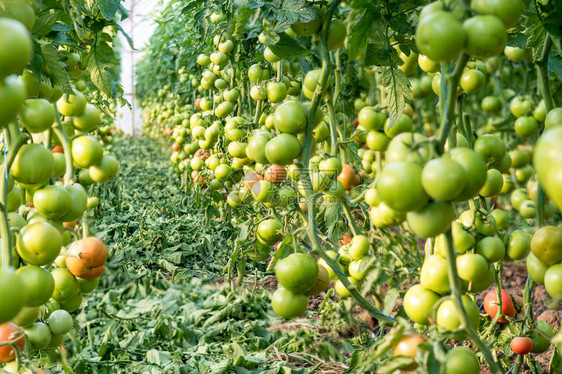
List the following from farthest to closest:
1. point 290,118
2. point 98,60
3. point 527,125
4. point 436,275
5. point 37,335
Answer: point 527,125
point 98,60
point 290,118
point 37,335
point 436,275

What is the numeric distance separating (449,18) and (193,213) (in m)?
2.01

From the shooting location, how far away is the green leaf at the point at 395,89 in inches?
43.6

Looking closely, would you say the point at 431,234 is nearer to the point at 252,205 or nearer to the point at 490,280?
the point at 490,280

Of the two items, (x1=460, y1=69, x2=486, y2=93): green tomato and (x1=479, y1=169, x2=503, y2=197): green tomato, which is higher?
(x1=460, y1=69, x2=486, y2=93): green tomato

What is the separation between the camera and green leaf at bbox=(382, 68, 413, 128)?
43.6 inches

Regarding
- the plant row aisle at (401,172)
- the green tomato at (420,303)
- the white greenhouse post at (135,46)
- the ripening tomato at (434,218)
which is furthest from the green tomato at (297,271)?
the white greenhouse post at (135,46)

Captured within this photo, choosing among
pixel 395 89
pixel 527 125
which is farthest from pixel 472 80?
pixel 527 125

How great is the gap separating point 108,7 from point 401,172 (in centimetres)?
82

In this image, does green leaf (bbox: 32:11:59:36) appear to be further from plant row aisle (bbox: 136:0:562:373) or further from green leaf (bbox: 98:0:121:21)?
plant row aisle (bbox: 136:0:562:373)

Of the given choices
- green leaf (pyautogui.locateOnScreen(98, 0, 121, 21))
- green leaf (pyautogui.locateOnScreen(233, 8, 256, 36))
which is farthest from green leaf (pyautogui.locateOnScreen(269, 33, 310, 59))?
green leaf (pyautogui.locateOnScreen(98, 0, 121, 21))

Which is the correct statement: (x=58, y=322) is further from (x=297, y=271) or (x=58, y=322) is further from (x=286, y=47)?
(x=286, y=47)

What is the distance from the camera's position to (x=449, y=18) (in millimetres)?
564

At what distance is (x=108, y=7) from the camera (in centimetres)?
105

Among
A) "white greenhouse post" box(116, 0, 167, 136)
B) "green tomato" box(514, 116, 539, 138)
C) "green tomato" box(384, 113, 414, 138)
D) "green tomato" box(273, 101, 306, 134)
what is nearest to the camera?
"green tomato" box(273, 101, 306, 134)
